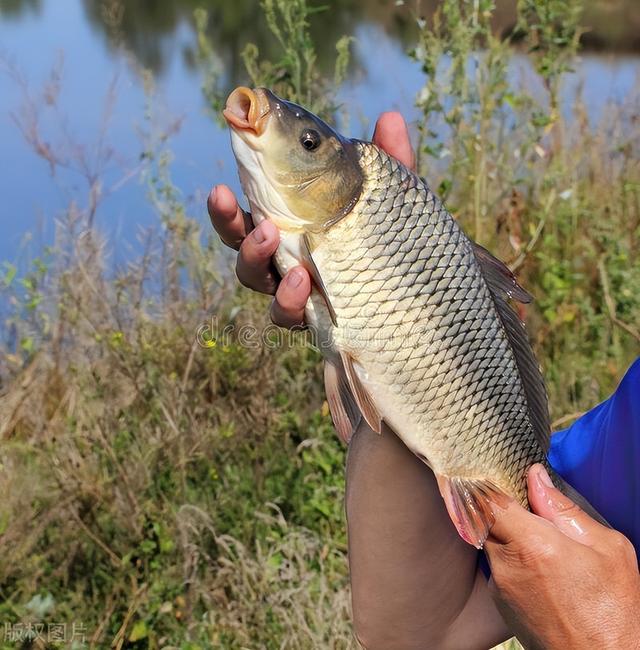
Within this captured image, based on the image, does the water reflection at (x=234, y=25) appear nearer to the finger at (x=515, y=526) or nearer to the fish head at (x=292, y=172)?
the fish head at (x=292, y=172)

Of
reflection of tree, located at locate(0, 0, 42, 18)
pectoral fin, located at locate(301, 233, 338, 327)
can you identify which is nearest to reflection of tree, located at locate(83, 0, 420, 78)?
reflection of tree, located at locate(0, 0, 42, 18)

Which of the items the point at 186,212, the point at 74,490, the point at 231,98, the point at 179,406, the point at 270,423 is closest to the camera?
the point at 231,98

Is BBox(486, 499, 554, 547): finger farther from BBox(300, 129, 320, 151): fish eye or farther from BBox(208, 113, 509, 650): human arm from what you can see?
BBox(300, 129, 320, 151): fish eye

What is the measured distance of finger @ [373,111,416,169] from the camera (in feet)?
5.08

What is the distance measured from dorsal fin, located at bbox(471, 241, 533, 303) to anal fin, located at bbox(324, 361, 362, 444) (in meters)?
0.30

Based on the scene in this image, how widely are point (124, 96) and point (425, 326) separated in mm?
5216

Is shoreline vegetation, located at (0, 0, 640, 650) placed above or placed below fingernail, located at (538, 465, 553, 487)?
below

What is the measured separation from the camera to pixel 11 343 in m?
3.65

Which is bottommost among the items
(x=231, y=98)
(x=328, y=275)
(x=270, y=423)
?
(x=270, y=423)

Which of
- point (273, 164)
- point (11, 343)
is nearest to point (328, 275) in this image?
point (273, 164)

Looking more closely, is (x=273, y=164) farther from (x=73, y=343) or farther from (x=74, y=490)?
(x=73, y=343)

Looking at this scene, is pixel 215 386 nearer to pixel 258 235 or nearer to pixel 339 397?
pixel 339 397

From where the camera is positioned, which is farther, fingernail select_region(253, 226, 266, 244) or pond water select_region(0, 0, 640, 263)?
pond water select_region(0, 0, 640, 263)

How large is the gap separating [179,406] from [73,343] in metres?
Result: 0.72
